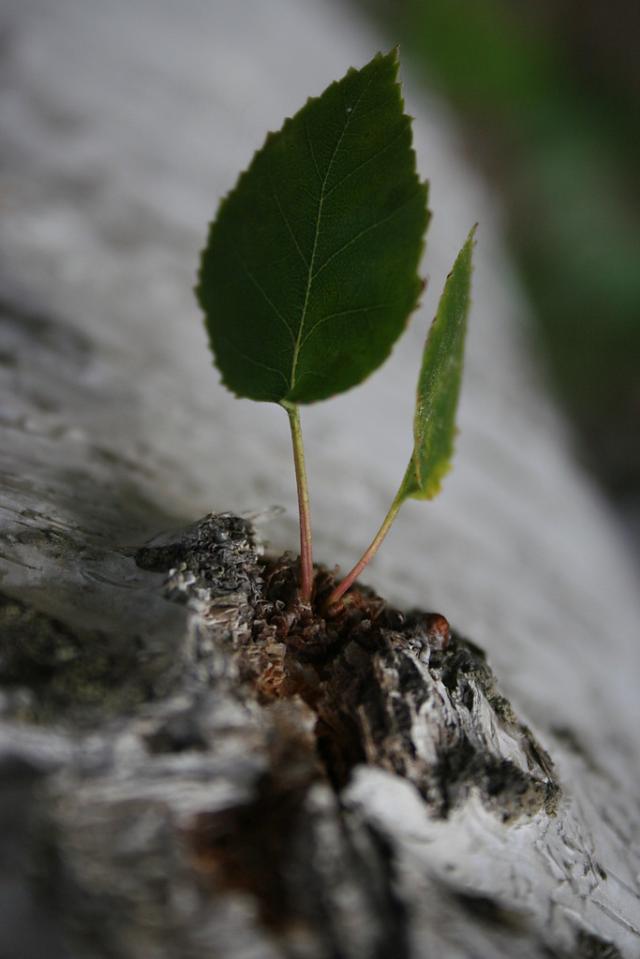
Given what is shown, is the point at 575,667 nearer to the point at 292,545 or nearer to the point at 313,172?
the point at 292,545

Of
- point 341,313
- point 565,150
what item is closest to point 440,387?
point 341,313

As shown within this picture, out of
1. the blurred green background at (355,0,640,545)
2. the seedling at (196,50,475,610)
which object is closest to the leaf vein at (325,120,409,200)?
the seedling at (196,50,475,610)

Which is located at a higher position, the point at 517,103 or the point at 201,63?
the point at 517,103

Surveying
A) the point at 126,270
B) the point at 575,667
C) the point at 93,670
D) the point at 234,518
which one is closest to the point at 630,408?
the point at 575,667

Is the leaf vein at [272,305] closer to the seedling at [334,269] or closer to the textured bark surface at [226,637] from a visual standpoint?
the seedling at [334,269]

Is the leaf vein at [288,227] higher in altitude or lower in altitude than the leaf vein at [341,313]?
higher

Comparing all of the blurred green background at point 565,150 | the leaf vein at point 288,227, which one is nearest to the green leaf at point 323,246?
the leaf vein at point 288,227
